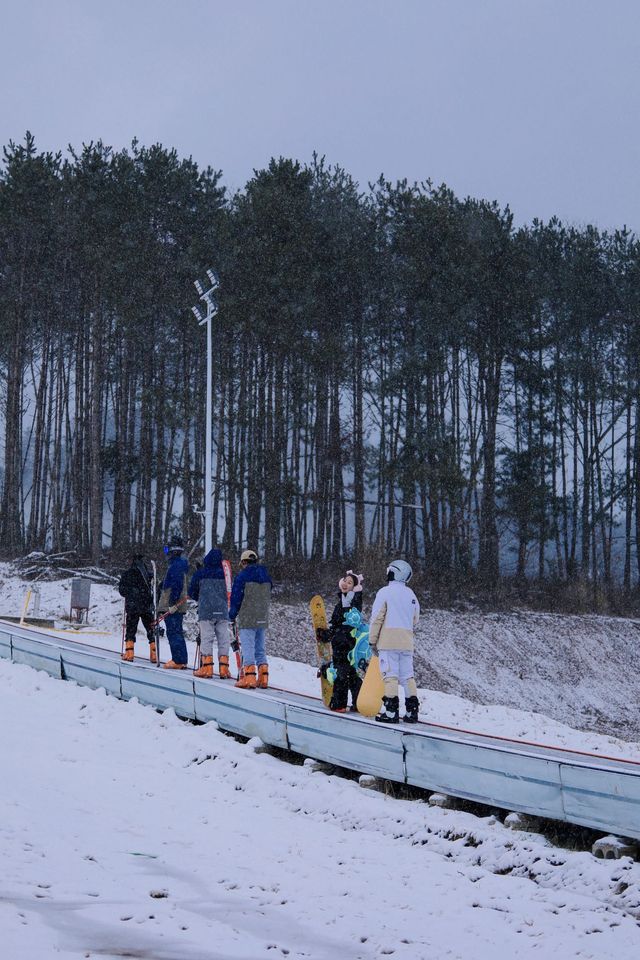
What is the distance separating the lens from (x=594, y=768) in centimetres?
806

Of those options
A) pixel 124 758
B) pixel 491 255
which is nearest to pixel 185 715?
pixel 124 758

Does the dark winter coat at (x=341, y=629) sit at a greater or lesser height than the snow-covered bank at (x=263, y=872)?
greater

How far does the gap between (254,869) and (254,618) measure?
586 centimetres

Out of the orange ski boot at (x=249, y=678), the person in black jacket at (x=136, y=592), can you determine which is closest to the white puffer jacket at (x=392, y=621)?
the orange ski boot at (x=249, y=678)

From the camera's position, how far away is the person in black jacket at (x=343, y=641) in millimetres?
11883

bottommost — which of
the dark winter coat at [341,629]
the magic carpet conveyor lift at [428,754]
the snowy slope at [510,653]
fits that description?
the snowy slope at [510,653]

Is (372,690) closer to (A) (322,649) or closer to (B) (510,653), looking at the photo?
(A) (322,649)

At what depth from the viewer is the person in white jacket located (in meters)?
11.2

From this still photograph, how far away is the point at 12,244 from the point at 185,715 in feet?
104

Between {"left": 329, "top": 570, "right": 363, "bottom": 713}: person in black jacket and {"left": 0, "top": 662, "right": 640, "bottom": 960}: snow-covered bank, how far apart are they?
120cm

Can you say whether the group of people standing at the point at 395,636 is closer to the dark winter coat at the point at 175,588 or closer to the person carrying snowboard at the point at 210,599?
the person carrying snowboard at the point at 210,599

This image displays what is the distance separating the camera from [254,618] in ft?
43.7

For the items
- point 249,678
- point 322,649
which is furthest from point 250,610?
point 322,649

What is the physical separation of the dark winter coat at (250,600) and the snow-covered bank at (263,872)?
2.34 meters
